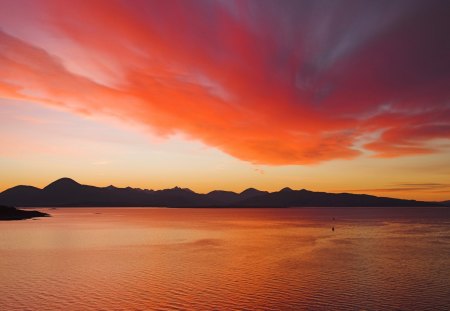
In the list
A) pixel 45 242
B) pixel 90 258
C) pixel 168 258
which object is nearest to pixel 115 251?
pixel 90 258

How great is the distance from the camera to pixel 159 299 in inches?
1463

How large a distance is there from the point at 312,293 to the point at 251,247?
41488 mm

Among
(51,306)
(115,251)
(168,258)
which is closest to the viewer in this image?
(51,306)

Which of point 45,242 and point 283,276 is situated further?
point 45,242

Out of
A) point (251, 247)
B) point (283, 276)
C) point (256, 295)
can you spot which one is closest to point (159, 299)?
point (256, 295)

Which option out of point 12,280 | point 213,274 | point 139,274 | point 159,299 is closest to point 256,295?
point 159,299

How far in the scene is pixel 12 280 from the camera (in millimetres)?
45312

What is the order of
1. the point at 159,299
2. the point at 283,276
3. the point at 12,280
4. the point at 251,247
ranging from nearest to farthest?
the point at 159,299, the point at 12,280, the point at 283,276, the point at 251,247

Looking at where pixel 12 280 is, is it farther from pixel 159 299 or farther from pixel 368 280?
pixel 368 280

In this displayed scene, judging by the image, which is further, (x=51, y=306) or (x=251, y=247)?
(x=251, y=247)

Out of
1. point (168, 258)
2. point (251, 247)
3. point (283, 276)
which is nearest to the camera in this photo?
point (283, 276)

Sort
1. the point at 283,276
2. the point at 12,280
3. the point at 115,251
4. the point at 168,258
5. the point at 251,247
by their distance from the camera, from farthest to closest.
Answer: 1. the point at 251,247
2. the point at 115,251
3. the point at 168,258
4. the point at 283,276
5. the point at 12,280

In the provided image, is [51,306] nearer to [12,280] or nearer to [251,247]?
[12,280]

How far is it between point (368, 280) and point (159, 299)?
2428 centimetres
